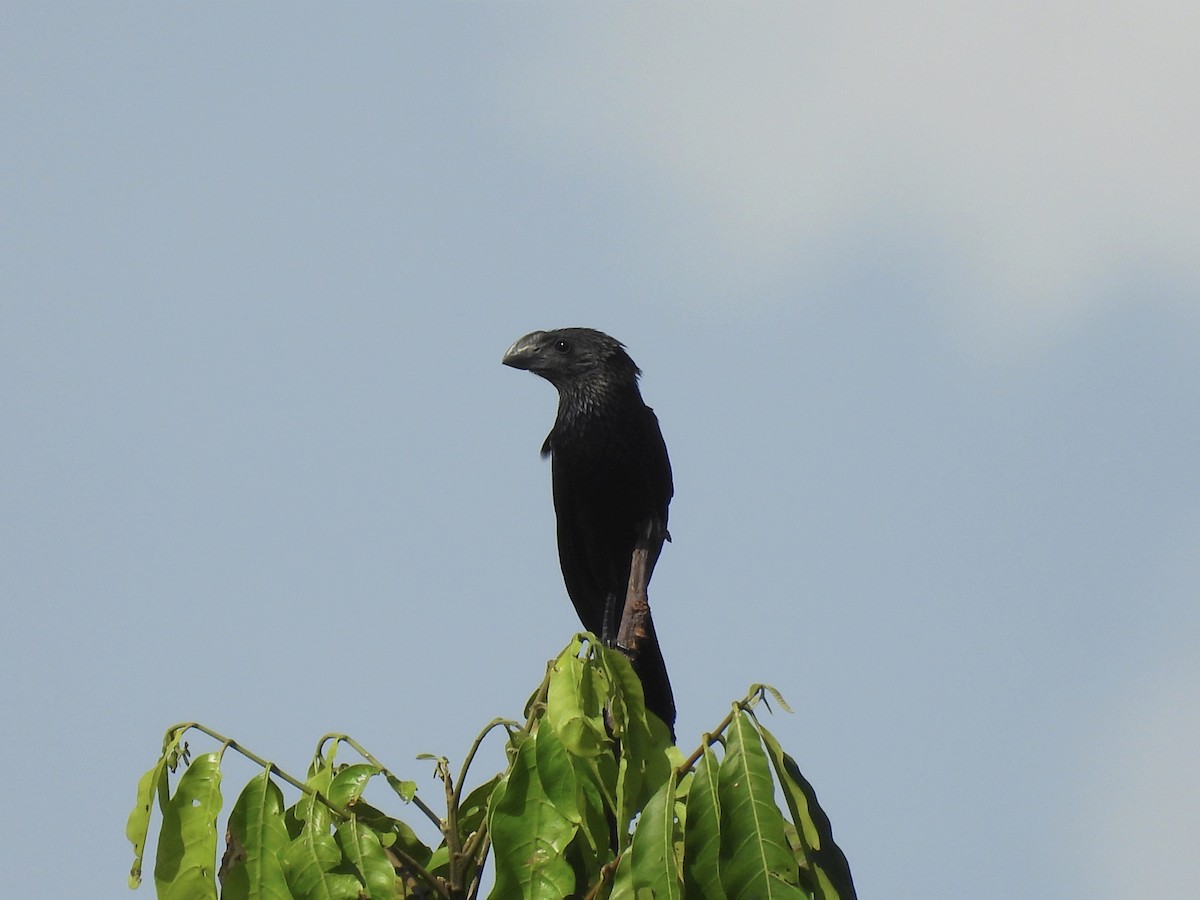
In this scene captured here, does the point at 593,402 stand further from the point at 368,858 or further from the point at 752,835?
the point at 752,835

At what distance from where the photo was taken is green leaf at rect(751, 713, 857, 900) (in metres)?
2.85

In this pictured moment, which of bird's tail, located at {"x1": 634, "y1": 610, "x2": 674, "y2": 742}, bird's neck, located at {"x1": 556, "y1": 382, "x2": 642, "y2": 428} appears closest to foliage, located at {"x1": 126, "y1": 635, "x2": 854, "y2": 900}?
bird's tail, located at {"x1": 634, "y1": 610, "x2": 674, "y2": 742}

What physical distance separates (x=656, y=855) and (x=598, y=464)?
A: 3.37m

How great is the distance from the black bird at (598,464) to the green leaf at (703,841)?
117 inches

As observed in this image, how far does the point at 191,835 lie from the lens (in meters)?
2.92

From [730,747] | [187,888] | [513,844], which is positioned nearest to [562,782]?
[513,844]

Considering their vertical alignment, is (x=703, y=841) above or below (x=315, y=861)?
above

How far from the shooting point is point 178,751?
9.79 feet

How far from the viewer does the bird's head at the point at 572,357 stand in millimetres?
6188

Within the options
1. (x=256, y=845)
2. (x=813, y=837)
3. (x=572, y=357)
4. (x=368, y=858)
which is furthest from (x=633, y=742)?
(x=572, y=357)

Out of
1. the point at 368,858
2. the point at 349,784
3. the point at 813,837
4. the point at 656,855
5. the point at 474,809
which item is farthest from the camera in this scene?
the point at 474,809

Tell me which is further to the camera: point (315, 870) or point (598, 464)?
point (598, 464)

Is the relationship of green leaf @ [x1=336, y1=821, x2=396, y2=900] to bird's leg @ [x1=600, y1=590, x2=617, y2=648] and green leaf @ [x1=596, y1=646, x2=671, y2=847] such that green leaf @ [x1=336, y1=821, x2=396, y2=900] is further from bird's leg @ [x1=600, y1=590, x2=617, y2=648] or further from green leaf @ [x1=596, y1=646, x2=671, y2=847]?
bird's leg @ [x1=600, y1=590, x2=617, y2=648]

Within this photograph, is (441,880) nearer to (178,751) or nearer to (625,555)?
(178,751)
